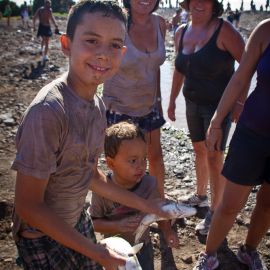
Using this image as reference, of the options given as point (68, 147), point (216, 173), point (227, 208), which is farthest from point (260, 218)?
point (68, 147)

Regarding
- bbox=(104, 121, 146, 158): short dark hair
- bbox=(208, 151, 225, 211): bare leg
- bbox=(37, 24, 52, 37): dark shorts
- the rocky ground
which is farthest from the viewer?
bbox=(37, 24, 52, 37): dark shorts

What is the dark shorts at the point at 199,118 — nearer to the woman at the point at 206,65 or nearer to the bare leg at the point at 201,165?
the woman at the point at 206,65

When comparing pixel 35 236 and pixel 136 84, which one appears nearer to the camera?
pixel 35 236

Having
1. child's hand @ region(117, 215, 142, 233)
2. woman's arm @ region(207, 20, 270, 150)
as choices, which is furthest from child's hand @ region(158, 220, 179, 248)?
woman's arm @ region(207, 20, 270, 150)

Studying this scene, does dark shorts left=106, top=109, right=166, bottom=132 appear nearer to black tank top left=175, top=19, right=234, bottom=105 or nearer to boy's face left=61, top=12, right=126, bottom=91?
black tank top left=175, top=19, right=234, bottom=105

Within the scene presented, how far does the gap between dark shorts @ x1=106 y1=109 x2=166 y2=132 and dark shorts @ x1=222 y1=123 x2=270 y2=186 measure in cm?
104

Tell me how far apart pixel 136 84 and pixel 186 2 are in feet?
3.01

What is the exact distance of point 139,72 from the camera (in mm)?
3414

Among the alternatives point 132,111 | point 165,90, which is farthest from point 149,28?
point 165,90

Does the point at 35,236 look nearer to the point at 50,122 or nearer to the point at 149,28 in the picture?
the point at 50,122

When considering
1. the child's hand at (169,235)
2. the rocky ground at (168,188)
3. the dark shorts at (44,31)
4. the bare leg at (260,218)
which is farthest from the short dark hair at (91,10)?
the dark shorts at (44,31)

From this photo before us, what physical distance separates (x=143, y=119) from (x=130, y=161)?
1036 millimetres

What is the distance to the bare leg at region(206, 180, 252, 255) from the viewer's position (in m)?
2.74

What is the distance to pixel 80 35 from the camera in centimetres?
179
